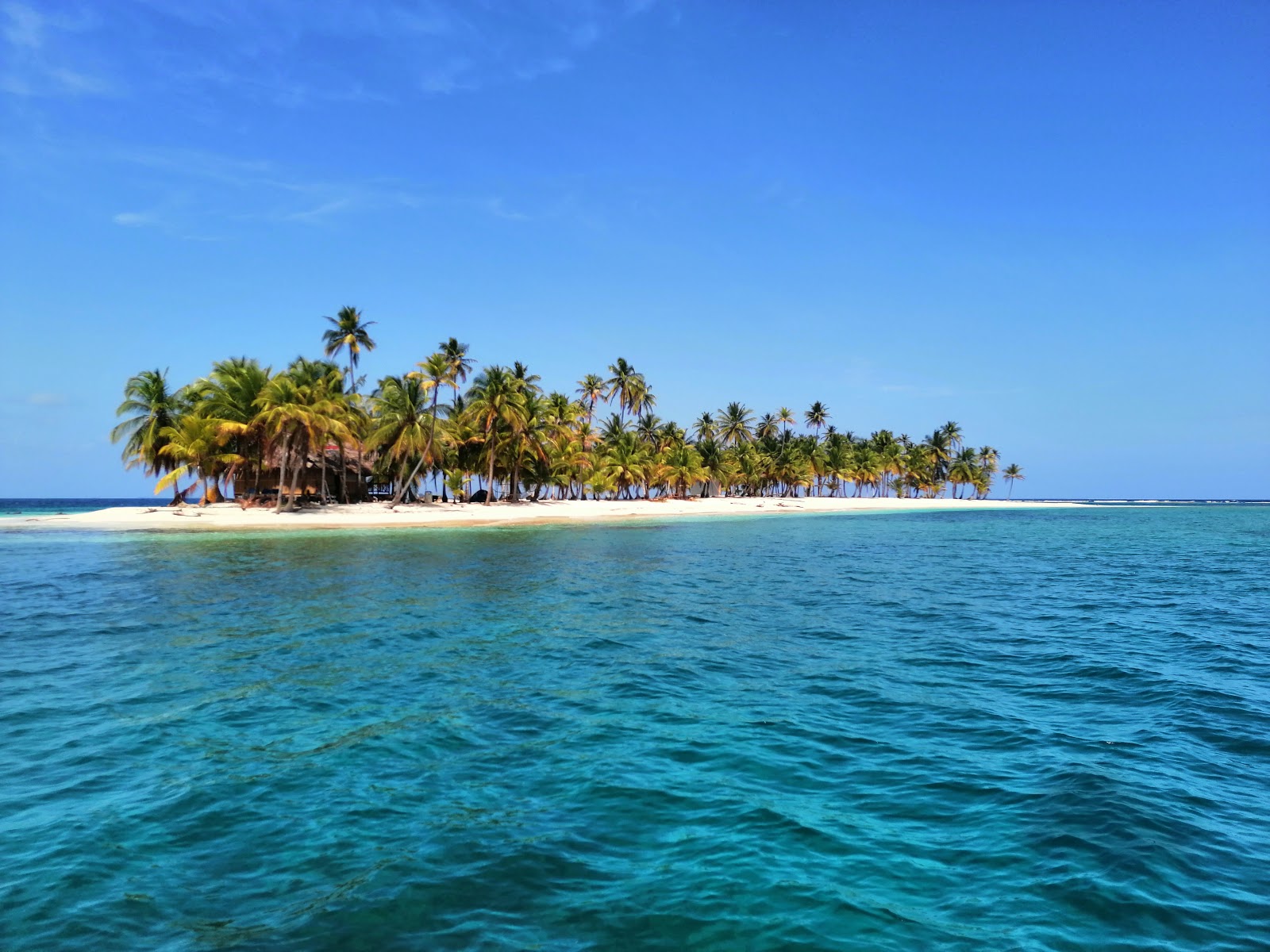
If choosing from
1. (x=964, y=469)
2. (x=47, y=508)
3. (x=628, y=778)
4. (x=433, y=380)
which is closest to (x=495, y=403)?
(x=433, y=380)

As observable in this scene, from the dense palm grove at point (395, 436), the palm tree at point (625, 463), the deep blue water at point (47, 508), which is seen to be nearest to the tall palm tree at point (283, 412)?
the dense palm grove at point (395, 436)

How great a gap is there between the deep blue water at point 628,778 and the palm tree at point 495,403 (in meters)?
44.6

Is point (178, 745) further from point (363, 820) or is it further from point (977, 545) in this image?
point (977, 545)

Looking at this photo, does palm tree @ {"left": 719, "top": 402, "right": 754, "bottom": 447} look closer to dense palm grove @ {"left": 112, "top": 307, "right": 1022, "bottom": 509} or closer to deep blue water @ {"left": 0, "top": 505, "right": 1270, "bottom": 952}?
dense palm grove @ {"left": 112, "top": 307, "right": 1022, "bottom": 509}

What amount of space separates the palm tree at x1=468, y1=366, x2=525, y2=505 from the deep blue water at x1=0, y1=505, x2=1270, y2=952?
4464 cm

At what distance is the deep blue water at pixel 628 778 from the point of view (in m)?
5.03

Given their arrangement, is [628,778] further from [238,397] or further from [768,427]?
[768,427]

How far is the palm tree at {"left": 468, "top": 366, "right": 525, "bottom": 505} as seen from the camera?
2442 inches

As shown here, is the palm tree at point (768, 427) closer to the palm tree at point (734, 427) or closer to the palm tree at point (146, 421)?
the palm tree at point (734, 427)

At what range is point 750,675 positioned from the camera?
11805 mm

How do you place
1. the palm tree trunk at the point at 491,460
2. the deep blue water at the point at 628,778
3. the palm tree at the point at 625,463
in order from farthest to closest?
the palm tree at the point at 625,463 < the palm tree trunk at the point at 491,460 < the deep blue water at the point at 628,778

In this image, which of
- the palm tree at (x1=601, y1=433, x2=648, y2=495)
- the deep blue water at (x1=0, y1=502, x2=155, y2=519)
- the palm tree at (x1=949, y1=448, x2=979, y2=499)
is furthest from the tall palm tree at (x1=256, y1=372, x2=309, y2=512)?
the palm tree at (x1=949, y1=448, x2=979, y2=499)

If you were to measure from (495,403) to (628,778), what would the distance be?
186ft

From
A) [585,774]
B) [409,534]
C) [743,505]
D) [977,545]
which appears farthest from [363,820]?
[743,505]
